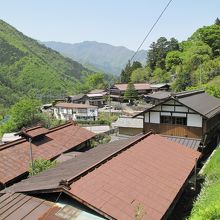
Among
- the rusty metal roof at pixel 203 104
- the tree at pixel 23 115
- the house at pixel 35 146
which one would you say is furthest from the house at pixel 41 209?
the tree at pixel 23 115

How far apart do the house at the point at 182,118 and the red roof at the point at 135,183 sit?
7702 millimetres

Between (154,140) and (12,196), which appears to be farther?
(154,140)

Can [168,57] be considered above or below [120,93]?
above

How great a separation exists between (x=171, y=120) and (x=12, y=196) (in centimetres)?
1650

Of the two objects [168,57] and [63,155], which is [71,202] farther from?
[168,57]

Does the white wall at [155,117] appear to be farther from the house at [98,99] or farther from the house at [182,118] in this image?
the house at [98,99]

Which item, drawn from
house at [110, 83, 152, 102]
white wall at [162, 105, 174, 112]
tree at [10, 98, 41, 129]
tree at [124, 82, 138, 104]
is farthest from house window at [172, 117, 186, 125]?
house at [110, 83, 152, 102]

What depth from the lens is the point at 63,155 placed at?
70.7ft

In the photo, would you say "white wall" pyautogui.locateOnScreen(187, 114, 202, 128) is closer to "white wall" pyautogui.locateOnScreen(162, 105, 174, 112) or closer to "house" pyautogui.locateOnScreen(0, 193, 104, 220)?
"white wall" pyautogui.locateOnScreen(162, 105, 174, 112)

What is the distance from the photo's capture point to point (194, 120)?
920 inches

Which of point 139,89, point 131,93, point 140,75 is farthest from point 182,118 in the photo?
point 140,75

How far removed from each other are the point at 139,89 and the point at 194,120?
51.5 m

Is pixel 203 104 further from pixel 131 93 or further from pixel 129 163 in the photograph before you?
pixel 131 93

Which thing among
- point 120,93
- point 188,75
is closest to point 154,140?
point 188,75
